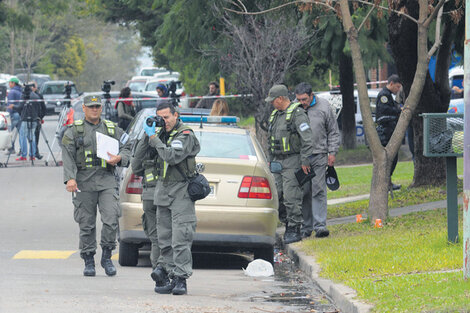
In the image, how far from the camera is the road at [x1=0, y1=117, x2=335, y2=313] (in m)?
8.05

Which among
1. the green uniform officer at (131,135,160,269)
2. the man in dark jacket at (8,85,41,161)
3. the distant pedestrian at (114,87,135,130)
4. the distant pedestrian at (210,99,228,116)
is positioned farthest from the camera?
the man in dark jacket at (8,85,41,161)

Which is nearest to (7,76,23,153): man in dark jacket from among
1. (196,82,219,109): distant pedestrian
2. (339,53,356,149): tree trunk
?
(196,82,219,109): distant pedestrian

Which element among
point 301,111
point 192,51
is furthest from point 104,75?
point 301,111

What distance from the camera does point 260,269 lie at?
33.5 ft

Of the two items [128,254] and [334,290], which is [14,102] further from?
[334,290]

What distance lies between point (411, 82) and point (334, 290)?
294 inches

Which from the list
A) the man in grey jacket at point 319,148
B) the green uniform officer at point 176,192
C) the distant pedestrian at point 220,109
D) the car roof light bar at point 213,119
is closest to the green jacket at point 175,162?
the green uniform officer at point 176,192

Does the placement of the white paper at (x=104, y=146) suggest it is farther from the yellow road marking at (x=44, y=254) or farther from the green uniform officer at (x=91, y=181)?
the yellow road marking at (x=44, y=254)

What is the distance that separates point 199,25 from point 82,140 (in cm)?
784

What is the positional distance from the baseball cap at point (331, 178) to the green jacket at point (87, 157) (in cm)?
333

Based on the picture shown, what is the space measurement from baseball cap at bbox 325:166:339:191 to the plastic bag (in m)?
2.39

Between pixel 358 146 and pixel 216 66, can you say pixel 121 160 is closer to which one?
pixel 216 66

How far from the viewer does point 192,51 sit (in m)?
20.0

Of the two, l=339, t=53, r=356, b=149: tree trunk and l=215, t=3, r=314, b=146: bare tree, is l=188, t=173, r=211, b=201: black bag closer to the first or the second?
l=215, t=3, r=314, b=146: bare tree
